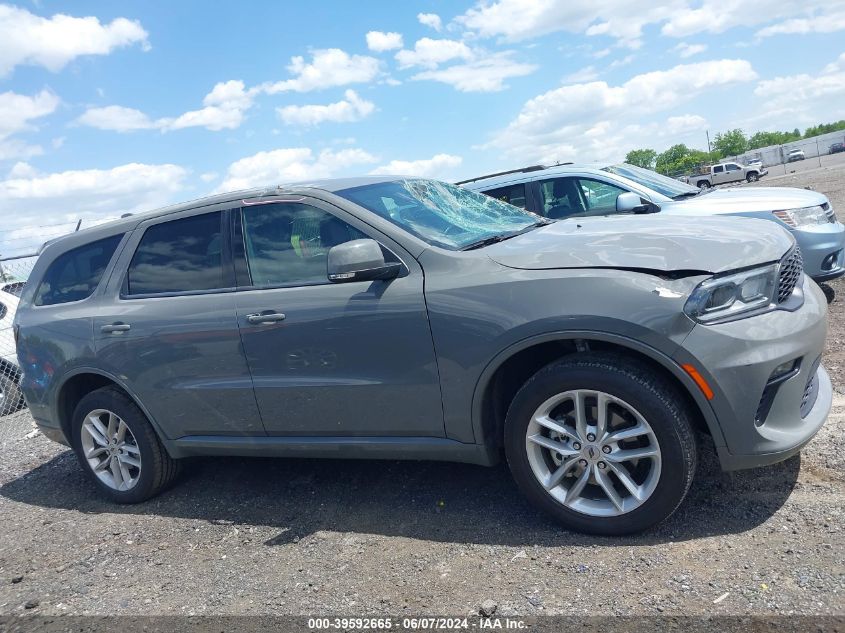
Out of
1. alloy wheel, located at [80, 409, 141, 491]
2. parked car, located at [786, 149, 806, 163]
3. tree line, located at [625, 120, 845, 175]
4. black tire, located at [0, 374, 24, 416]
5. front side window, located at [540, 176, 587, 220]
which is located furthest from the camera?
tree line, located at [625, 120, 845, 175]

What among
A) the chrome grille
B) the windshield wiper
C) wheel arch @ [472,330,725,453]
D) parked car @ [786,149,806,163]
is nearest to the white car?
the windshield wiper

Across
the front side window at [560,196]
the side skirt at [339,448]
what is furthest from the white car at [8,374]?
the front side window at [560,196]

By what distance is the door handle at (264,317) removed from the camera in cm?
371

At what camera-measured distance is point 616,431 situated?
10.1 ft

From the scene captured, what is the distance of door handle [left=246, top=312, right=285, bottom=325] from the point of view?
3.71 m

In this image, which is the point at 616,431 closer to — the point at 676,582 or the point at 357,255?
the point at 676,582

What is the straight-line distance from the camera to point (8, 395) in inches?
309

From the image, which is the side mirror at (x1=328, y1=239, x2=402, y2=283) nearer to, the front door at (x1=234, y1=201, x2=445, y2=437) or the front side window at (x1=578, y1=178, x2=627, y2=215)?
the front door at (x1=234, y1=201, x2=445, y2=437)

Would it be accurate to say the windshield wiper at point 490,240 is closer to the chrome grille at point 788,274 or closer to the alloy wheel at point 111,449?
the chrome grille at point 788,274

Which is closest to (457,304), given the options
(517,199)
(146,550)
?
(146,550)

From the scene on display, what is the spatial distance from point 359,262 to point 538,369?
104 cm

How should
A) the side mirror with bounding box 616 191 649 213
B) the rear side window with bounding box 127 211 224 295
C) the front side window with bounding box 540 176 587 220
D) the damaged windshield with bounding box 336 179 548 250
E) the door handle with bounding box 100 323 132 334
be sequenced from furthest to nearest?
→ 1. the front side window with bounding box 540 176 587 220
2. the side mirror with bounding box 616 191 649 213
3. the door handle with bounding box 100 323 132 334
4. the rear side window with bounding box 127 211 224 295
5. the damaged windshield with bounding box 336 179 548 250

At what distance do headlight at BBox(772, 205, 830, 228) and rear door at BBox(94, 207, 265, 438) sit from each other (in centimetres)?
524

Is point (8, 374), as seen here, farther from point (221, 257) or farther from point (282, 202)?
point (282, 202)
